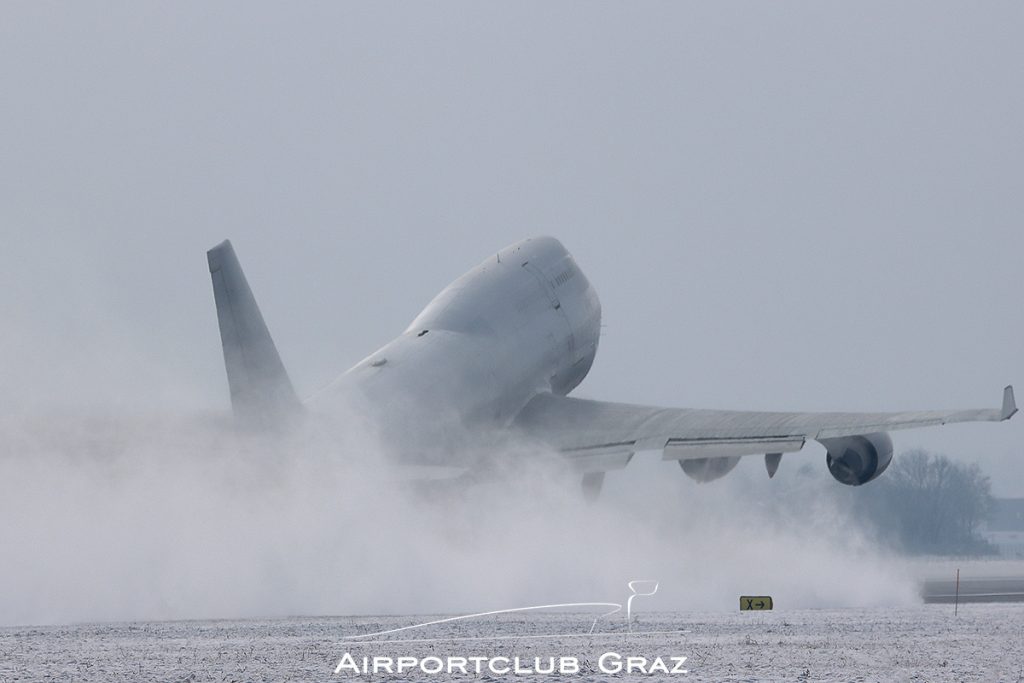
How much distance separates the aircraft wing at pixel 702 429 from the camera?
40562mm

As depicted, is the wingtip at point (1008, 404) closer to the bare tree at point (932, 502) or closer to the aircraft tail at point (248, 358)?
the aircraft tail at point (248, 358)

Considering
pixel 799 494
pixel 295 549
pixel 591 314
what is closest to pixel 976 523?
pixel 799 494

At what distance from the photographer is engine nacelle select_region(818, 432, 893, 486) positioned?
4366 centimetres

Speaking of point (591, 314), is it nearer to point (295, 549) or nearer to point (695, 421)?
point (695, 421)

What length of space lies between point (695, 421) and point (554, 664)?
80.1 feet

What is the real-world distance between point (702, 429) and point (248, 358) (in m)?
12.2

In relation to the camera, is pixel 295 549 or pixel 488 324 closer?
pixel 295 549

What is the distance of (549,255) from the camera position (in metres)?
54.9

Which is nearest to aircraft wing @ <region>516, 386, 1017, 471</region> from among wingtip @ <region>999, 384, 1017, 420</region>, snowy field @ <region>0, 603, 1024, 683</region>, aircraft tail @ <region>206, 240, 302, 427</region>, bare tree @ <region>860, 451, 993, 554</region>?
wingtip @ <region>999, 384, 1017, 420</region>

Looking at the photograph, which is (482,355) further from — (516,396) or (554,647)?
(554,647)

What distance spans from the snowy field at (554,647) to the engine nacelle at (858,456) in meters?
12.7

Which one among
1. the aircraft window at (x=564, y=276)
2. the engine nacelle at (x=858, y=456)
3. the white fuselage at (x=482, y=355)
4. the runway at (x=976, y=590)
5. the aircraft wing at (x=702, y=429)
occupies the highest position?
the aircraft window at (x=564, y=276)

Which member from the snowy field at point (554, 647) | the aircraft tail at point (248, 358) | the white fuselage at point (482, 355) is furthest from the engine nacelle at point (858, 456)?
the aircraft tail at point (248, 358)

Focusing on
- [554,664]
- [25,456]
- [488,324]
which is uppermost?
[488,324]
